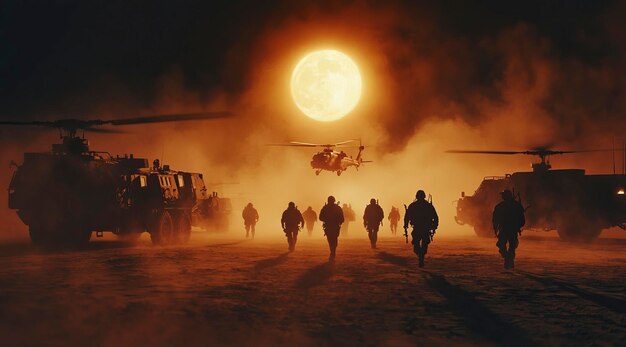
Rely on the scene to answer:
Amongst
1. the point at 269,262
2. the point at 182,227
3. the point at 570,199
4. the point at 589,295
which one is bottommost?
the point at 589,295

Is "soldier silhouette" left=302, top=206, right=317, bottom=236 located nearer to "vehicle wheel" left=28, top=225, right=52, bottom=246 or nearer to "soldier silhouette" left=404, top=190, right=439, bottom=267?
"vehicle wheel" left=28, top=225, right=52, bottom=246

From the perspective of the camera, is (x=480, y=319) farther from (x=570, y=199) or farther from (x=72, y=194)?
(x=570, y=199)

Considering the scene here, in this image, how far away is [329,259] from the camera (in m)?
15.4

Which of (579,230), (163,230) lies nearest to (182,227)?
(163,230)

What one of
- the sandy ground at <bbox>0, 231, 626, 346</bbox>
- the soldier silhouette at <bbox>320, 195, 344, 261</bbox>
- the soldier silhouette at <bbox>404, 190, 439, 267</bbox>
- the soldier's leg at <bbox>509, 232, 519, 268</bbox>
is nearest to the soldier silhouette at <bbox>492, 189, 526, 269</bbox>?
the soldier's leg at <bbox>509, 232, 519, 268</bbox>

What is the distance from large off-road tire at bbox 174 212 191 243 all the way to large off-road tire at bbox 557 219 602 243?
13.8 meters

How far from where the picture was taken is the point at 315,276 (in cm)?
1164

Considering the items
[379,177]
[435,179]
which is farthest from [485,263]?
[379,177]

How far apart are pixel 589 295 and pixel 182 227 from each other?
16.0m

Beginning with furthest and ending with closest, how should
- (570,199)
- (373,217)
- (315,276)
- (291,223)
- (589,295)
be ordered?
(570,199) < (373,217) < (291,223) < (315,276) < (589,295)

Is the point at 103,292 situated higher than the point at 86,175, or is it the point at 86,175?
the point at 86,175

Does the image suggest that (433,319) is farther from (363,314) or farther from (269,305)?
(269,305)

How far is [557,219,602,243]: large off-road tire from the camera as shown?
77.2ft

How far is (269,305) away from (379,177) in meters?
54.2
